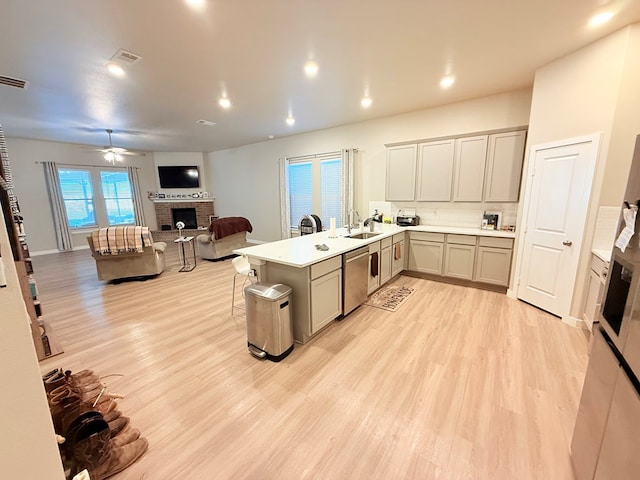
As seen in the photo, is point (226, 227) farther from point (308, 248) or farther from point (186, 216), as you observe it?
point (186, 216)

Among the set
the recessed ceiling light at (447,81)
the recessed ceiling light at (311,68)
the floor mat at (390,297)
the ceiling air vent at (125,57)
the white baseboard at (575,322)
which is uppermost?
the recessed ceiling light at (447,81)

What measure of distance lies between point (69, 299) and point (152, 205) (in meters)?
5.41

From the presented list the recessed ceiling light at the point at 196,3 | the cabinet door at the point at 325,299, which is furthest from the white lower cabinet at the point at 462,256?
the recessed ceiling light at the point at 196,3

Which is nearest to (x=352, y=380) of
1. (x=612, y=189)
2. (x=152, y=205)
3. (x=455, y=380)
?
(x=455, y=380)

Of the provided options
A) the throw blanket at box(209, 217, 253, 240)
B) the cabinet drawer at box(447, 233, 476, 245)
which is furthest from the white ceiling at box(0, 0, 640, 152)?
the throw blanket at box(209, 217, 253, 240)

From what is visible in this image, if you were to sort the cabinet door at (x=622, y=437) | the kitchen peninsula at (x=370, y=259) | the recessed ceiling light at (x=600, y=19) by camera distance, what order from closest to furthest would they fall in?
the cabinet door at (x=622, y=437), the recessed ceiling light at (x=600, y=19), the kitchen peninsula at (x=370, y=259)

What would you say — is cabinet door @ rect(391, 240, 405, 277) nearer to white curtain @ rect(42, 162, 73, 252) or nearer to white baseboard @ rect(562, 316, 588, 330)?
white baseboard @ rect(562, 316, 588, 330)

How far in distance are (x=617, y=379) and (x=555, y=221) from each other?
2.62 m

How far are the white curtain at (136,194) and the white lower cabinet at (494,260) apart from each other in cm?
923

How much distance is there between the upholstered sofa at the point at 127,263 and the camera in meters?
4.32

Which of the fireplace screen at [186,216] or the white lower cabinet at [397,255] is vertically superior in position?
the fireplace screen at [186,216]

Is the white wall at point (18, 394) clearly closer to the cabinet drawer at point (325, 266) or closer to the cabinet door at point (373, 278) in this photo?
the cabinet drawer at point (325, 266)

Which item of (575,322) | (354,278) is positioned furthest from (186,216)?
(575,322)

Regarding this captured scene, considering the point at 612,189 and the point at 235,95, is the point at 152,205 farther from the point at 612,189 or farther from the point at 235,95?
the point at 612,189
